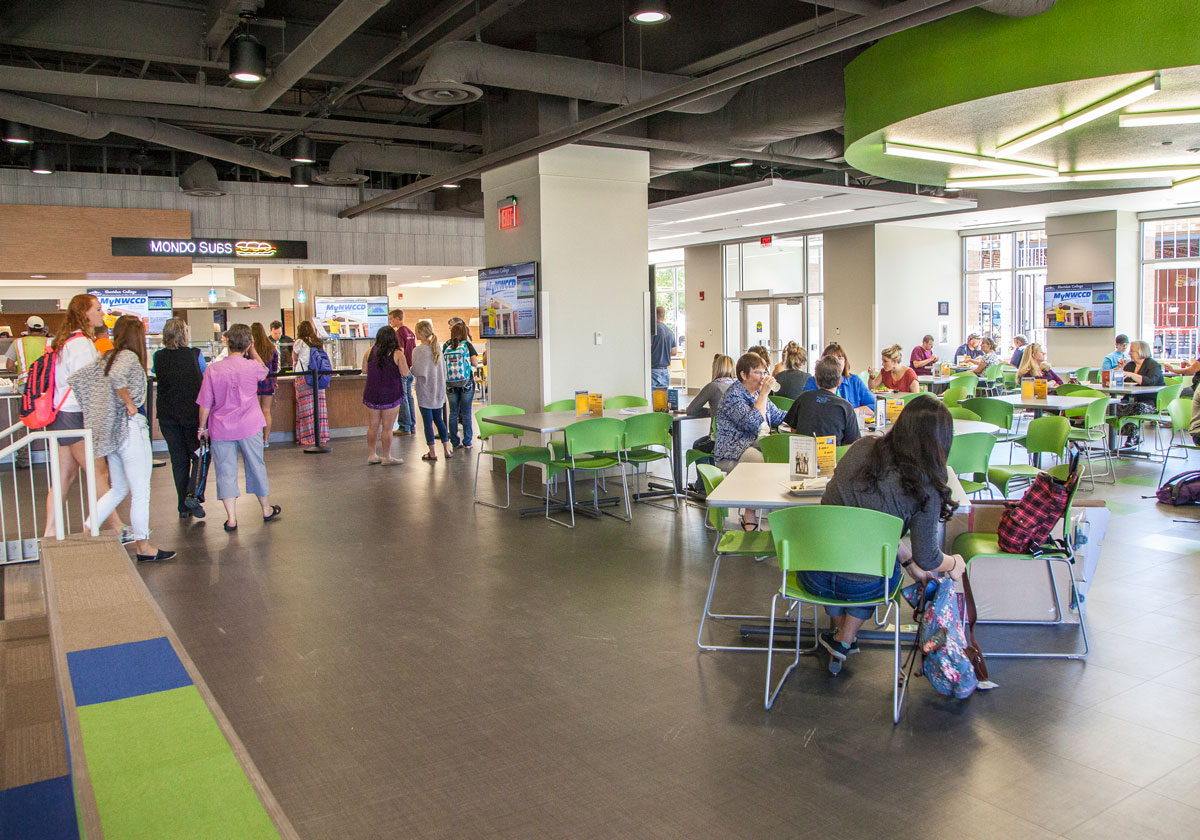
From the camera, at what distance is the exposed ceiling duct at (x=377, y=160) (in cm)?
1040

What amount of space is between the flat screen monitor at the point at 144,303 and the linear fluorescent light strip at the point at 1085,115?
13336 mm

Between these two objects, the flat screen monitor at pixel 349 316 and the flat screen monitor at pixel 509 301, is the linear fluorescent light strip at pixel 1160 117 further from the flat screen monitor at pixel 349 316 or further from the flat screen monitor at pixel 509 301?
the flat screen monitor at pixel 349 316

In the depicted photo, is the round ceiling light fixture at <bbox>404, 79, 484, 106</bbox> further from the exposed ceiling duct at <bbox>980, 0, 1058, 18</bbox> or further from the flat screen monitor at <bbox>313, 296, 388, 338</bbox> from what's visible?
the flat screen monitor at <bbox>313, 296, 388, 338</bbox>

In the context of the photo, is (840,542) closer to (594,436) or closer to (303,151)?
(594,436)

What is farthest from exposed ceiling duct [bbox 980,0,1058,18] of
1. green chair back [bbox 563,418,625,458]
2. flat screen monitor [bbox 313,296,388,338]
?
flat screen monitor [bbox 313,296,388,338]

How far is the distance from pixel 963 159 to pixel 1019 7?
2.71 meters

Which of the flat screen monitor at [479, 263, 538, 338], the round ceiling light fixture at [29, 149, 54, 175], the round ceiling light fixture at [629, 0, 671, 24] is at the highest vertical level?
the round ceiling light fixture at [29, 149, 54, 175]

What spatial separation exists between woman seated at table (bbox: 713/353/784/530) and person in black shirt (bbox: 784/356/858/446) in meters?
0.35

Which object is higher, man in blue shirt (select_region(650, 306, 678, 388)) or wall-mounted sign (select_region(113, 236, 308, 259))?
wall-mounted sign (select_region(113, 236, 308, 259))

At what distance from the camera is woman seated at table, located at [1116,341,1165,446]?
9.64 m

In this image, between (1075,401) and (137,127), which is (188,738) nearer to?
(1075,401)

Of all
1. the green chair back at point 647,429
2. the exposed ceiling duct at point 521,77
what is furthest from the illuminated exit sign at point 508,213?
the green chair back at point 647,429

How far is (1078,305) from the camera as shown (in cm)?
1459

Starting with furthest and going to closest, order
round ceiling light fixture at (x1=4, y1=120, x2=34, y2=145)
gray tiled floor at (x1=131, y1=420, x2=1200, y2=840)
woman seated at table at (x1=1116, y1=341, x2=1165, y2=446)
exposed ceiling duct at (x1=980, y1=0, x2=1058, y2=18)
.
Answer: woman seated at table at (x1=1116, y1=341, x2=1165, y2=446) → round ceiling light fixture at (x1=4, y1=120, x2=34, y2=145) → exposed ceiling duct at (x1=980, y1=0, x2=1058, y2=18) → gray tiled floor at (x1=131, y1=420, x2=1200, y2=840)
